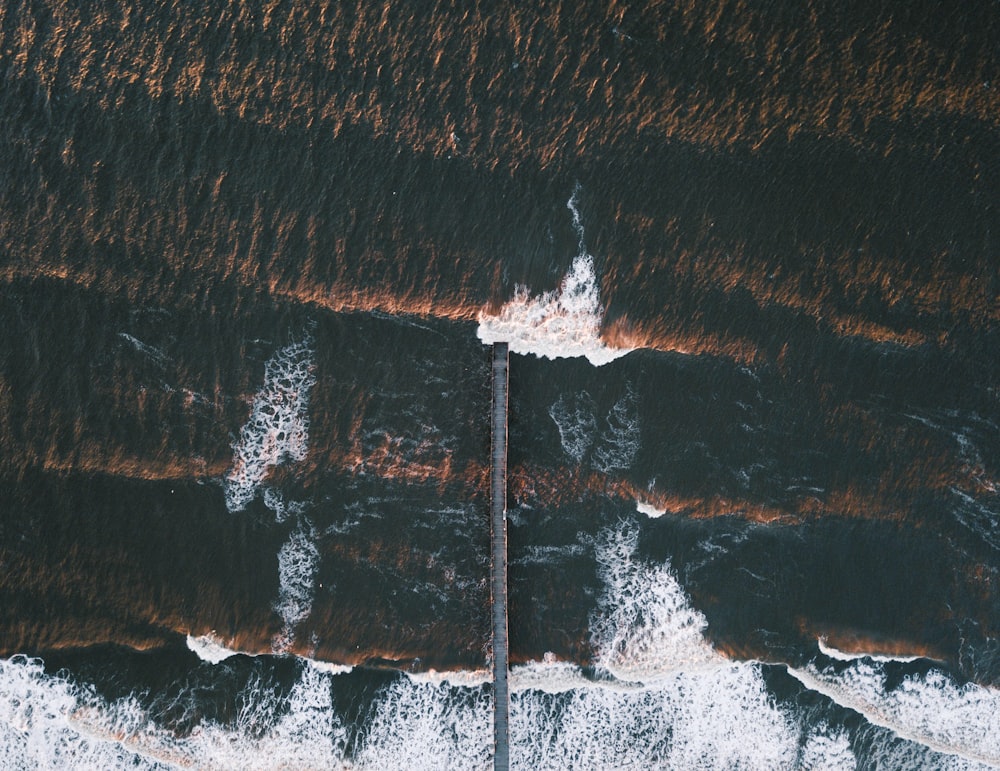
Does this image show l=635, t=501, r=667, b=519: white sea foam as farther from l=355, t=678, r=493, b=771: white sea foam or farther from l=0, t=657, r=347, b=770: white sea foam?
l=0, t=657, r=347, b=770: white sea foam

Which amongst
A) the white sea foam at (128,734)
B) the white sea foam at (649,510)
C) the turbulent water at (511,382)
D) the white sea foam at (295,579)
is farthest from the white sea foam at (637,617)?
the white sea foam at (128,734)

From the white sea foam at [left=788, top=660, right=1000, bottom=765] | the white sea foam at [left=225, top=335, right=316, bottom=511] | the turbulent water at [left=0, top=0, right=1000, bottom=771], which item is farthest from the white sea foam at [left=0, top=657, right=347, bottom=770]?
the white sea foam at [left=788, top=660, right=1000, bottom=765]

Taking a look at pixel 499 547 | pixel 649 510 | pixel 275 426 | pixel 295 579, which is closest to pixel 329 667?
pixel 295 579

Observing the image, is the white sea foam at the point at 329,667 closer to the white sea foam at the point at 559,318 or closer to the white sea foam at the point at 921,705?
the white sea foam at the point at 559,318

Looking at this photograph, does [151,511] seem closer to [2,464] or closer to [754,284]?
[2,464]

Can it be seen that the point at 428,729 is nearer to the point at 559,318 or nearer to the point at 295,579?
the point at 295,579

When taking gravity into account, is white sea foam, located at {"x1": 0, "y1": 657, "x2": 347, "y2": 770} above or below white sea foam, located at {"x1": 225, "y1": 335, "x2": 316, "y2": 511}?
below
